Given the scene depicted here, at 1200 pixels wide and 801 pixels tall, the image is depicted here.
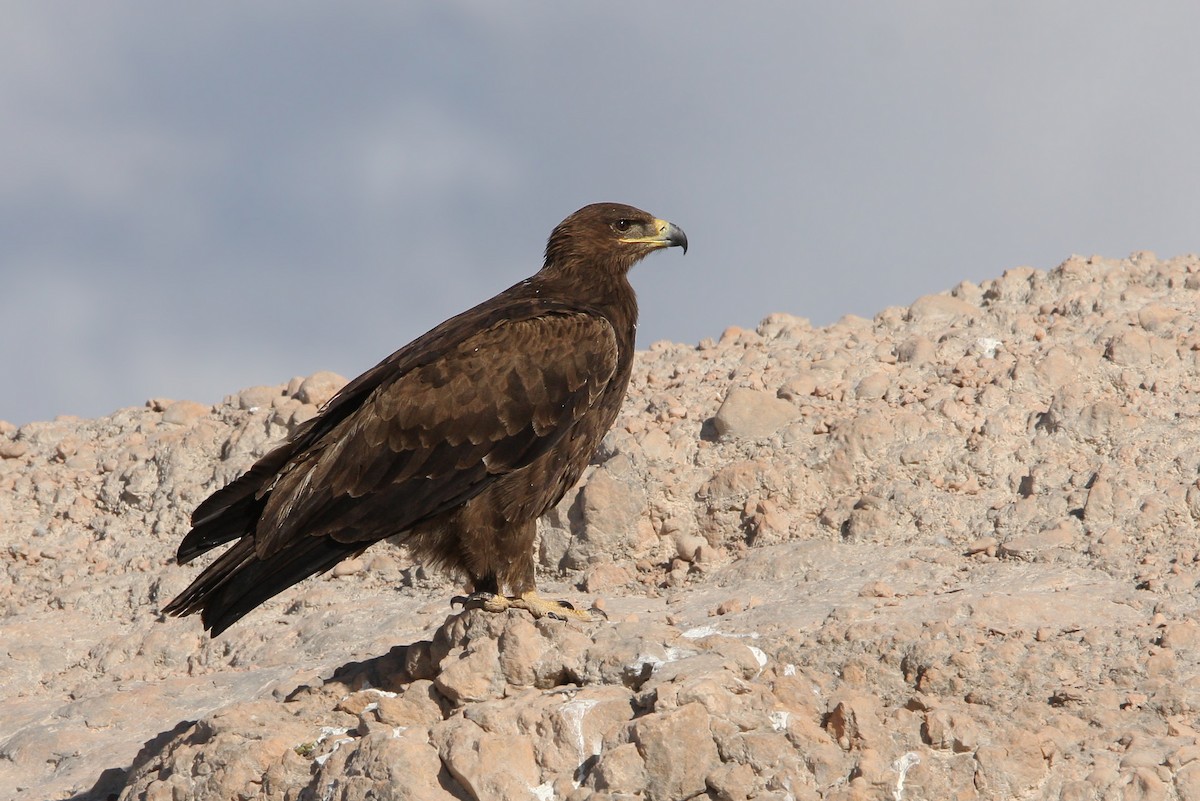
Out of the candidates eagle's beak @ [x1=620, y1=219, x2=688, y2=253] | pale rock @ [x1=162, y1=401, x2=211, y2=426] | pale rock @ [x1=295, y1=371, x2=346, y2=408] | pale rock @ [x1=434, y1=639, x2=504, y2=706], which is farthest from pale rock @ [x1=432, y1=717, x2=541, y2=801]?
pale rock @ [x1=162, y1=401, x2=211, y2=426]

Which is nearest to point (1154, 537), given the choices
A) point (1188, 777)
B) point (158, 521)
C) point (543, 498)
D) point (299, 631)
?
point (1188, 777)

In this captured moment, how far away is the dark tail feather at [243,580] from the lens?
7.04 metres

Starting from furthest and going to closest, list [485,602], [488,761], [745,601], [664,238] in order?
[664,238], [745,601], [485,602], [488,761]

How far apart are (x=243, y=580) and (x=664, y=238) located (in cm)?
331

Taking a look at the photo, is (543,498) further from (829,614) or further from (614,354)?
(829,614)

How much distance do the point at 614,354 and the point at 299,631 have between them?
3.12 m

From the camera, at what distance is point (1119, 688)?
21.3 ft

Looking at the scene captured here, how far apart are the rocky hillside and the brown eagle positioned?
590 millimetres

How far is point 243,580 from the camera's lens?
7.04m

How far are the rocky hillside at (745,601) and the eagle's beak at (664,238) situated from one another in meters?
1.54

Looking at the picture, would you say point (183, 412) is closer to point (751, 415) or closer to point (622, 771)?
point (751, 415)

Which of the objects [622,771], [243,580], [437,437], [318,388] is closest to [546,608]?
[437,437]

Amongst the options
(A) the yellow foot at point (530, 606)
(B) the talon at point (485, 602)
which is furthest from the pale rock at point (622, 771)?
(B) the talon at point (485, 602)

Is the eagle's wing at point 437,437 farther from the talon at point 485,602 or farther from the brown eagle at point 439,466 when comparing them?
the talon at point 485,602
